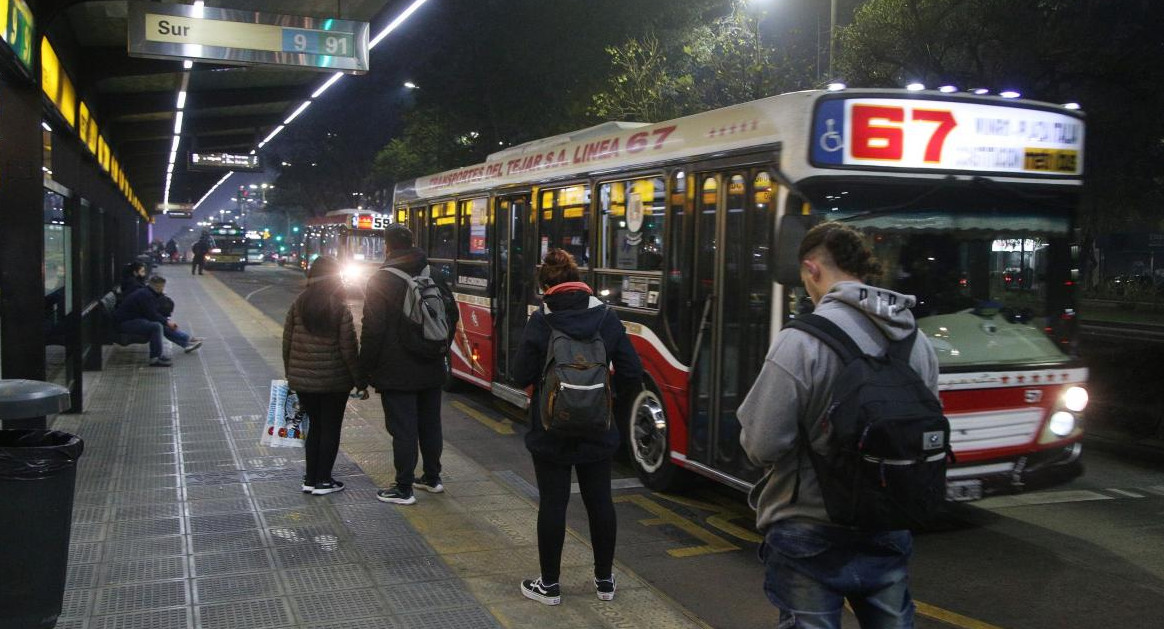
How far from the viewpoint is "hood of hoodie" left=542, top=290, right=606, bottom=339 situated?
4551 mm

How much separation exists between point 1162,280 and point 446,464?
3604cm

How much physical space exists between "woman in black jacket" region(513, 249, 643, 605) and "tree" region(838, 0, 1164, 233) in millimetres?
11710

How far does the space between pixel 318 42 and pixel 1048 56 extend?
10354mm

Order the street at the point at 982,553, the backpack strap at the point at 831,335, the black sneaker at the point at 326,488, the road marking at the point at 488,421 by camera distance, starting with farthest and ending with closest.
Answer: the road marking at the point at 488,421 < the black sneaker at the point at 326,488 < the street at the point at 982,553 < the backpack strap at the point at 831,335

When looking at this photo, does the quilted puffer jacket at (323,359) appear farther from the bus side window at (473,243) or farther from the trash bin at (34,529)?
the bus side window at (473,243)

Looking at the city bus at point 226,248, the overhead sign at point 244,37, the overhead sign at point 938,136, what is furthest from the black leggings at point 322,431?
the city bus at point 226,248

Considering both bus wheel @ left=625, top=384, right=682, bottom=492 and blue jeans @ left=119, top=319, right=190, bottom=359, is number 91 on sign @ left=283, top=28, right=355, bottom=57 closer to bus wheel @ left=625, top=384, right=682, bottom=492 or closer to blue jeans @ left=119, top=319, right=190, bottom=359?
bus wheel @ left=625, top=384, right=682, bottom=492

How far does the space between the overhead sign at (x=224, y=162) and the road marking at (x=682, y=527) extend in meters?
19.1

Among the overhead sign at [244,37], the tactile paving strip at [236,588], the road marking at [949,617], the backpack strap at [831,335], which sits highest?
the overhead sign at [244,37]

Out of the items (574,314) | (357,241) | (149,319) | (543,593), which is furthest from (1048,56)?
(357,241)

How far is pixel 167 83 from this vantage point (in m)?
14.0

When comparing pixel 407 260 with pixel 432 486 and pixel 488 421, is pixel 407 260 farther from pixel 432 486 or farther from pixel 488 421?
pixel 488 421

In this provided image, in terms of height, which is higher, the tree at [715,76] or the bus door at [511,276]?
the tree at [715,76]

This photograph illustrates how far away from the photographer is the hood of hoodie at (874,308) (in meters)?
2.73
